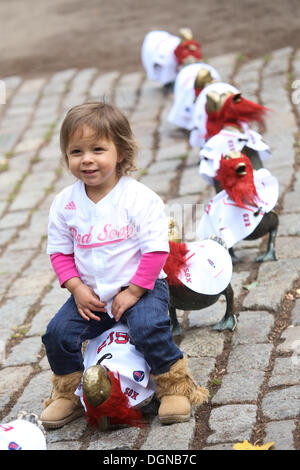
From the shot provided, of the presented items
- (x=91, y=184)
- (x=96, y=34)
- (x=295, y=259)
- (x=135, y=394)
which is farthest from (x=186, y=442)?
(x=96, y=34)

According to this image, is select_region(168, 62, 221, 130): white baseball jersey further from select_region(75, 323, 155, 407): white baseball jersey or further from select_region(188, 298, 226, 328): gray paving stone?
select_region(75, 323, 155, 407): white baseball jersey

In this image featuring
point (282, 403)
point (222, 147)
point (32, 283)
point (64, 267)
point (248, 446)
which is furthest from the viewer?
point (32, 283)

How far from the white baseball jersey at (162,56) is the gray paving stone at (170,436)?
4810 millimetres

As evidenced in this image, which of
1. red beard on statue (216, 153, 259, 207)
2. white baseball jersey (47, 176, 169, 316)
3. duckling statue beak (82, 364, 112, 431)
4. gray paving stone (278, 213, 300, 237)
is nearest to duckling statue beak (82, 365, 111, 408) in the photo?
duckling statue beak (82, 364, 112, 431)

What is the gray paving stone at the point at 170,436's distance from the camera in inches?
116

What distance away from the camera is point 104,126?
320cm

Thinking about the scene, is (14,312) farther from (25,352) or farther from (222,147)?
(222,147)

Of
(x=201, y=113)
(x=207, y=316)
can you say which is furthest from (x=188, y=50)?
(x=207, y=316)

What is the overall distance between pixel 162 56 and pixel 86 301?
14.9ft

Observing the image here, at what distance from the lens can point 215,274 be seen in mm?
3602

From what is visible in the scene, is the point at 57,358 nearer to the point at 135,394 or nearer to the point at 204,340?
the point at 135,394

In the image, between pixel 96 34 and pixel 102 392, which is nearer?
pixel 102 392

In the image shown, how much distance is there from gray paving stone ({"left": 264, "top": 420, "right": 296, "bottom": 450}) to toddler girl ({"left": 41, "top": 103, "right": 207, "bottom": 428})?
36cm
